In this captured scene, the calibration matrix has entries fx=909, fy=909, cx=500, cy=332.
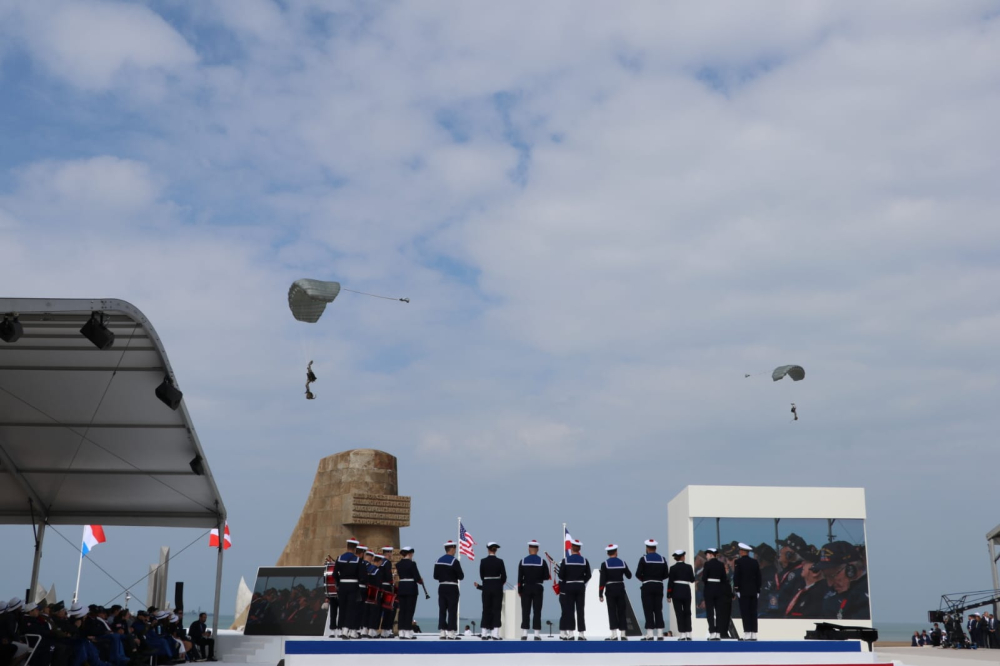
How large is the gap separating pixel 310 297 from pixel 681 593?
11.6 meters

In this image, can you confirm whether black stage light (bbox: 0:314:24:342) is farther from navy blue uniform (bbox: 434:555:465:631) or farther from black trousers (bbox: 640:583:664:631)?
black trousers (bbox: 640:583:664:631)

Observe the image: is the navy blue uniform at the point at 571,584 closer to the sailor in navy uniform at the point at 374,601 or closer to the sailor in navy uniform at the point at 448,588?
the sailor in navy uniform at the point at 448,588

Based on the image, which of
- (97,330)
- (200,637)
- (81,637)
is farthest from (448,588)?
(200,637)

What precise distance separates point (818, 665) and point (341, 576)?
24.6ft

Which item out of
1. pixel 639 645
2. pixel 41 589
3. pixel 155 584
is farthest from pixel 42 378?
pixel 41 589

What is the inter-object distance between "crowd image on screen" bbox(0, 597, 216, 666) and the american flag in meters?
8.50

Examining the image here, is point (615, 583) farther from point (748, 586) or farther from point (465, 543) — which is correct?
point (465, 543)

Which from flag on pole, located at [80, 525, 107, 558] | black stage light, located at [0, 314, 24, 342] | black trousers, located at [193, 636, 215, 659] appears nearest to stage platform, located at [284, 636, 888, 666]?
black stage light, located at [0, 314, 24, 342]

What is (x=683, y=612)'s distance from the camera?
47.8 feet

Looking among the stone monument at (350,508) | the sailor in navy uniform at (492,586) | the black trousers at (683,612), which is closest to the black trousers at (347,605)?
the sailor in navy uniform at (492,586)

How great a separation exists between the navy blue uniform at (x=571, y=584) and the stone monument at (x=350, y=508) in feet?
38.0

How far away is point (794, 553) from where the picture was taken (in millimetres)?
27672

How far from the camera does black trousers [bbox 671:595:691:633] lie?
14.4 metres

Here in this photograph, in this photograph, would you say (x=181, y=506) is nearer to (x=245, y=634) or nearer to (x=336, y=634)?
(x=245, y=634)
